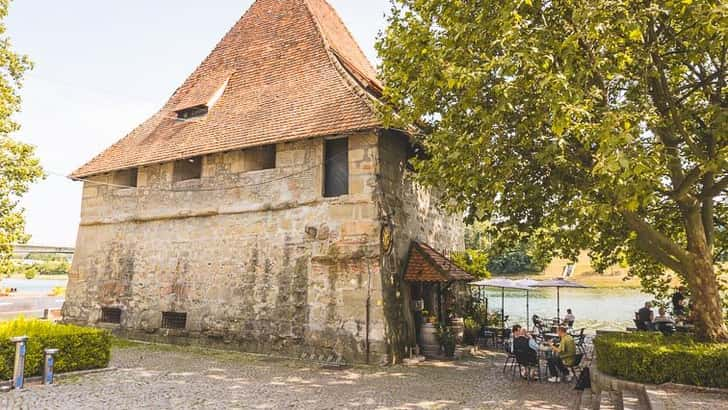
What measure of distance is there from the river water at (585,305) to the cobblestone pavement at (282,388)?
13.4 m

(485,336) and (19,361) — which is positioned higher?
(19,361)

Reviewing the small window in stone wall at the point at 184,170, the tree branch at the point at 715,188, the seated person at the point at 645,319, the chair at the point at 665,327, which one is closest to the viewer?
the tree branch at the point at 715,188

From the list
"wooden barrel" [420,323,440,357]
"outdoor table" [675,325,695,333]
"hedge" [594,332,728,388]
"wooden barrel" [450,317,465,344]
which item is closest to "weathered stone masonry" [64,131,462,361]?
"wooden barrel" [420,323,440,357]

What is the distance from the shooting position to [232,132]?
13.7 meters

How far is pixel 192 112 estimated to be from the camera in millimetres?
15859

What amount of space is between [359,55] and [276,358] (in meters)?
11.4

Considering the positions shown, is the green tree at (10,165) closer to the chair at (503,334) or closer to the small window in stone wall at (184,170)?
the small window in stone wall at (184,170)

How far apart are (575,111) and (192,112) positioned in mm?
12765

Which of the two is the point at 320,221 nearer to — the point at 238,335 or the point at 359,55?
the point at 238,335

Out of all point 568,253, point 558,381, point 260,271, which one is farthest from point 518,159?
point 260,271

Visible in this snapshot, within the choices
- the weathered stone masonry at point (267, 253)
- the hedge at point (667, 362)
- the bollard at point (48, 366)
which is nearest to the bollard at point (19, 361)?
the bollard at point (48, 366)

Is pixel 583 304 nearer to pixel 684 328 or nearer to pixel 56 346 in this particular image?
pixel 684 328

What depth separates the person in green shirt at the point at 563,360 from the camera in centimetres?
982

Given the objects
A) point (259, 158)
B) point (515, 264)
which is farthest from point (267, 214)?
point (515, 264)
